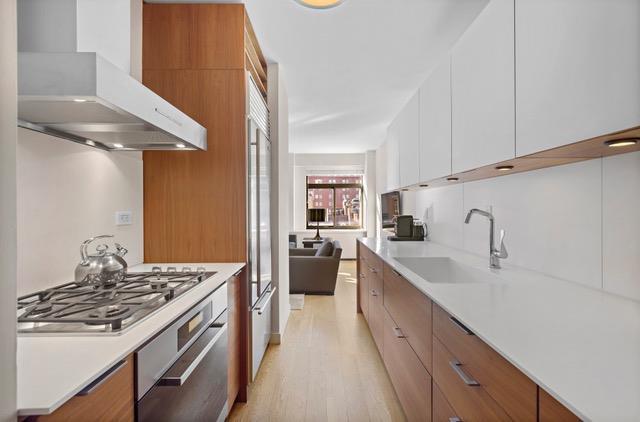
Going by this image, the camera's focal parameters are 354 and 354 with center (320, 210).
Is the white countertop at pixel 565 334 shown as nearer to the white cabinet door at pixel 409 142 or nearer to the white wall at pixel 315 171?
the white cabinet door at pixel 409 142

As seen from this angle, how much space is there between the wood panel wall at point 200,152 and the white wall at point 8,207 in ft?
5.23

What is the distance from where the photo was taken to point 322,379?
8.43ft

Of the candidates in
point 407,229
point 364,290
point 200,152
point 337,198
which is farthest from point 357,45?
point 337,198

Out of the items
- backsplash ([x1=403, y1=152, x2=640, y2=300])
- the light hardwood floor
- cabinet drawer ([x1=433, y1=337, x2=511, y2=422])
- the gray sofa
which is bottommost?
the light hardwood floor

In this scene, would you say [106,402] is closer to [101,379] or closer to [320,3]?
[101,379]

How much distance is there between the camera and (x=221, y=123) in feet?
7.50

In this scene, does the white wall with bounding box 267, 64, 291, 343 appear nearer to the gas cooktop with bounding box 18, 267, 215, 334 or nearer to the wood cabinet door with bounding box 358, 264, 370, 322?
the wood cabinet door with bounding box 358, 264, 370, 322

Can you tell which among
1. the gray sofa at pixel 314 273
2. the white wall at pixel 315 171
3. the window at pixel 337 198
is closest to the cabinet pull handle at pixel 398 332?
the gray sofa at pixel 314 273

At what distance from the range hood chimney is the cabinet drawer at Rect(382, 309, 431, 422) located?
1587 millimetres

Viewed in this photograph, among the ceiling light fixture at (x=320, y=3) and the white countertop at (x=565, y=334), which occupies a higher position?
Answer: the ceiling light fixture at (x=320, y=3)

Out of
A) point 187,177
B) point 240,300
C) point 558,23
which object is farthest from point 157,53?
point 558,23

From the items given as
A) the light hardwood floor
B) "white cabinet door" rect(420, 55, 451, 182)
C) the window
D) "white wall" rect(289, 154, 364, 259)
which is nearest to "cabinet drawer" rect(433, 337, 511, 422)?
the light hardwood floor

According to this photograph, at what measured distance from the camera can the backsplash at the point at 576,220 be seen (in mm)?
1297

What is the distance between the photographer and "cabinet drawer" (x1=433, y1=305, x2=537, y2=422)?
2.59 feet
